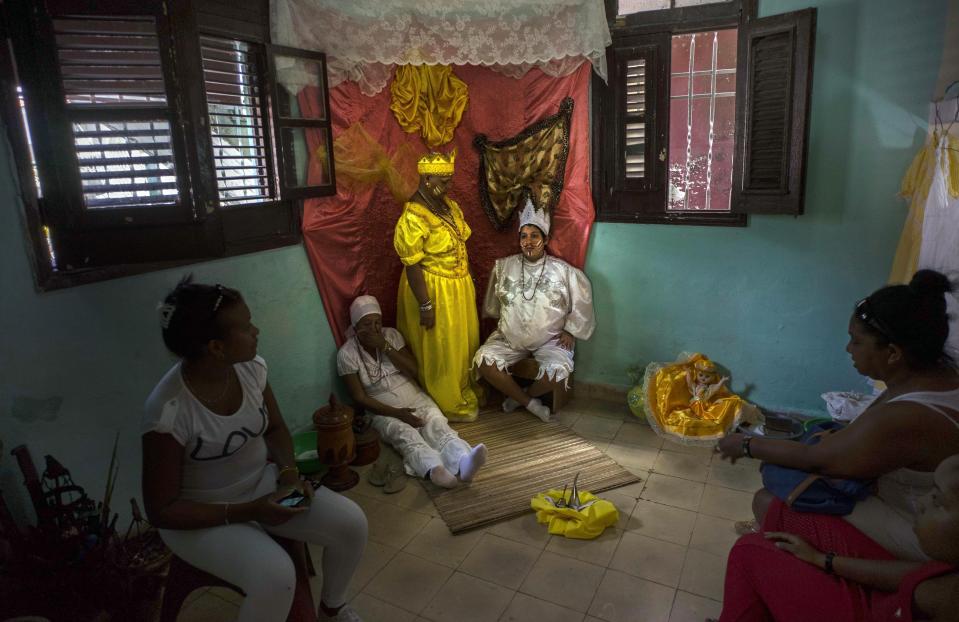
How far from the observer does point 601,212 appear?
4.39 meters

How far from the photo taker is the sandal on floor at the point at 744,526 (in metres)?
2.89

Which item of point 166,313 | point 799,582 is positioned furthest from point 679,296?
point 166,313

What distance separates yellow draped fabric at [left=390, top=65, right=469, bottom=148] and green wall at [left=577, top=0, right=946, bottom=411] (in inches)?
54.7

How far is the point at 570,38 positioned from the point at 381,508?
3166 millimetres

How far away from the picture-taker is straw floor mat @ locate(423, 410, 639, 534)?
10.5 feet

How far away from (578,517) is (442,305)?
177cm

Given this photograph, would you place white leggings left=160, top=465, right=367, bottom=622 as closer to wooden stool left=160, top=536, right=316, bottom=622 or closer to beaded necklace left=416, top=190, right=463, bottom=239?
wooden stool left=160, top=536, right=316, bottom=622

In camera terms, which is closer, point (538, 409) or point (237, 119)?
point (237, 119)

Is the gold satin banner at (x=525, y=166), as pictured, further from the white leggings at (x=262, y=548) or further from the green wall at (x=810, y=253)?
the white leggings at (x=262, y=548)

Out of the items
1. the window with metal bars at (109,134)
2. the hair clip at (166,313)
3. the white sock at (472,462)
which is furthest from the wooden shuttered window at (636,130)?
the hair clip at (166,313)

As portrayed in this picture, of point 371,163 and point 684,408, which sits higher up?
point 371,163

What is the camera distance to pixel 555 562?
2768 millimetres

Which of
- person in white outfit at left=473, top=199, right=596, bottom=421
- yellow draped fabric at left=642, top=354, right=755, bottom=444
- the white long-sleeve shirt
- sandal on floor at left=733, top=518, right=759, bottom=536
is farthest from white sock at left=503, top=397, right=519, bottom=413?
sandal on floor at left=733, top=518, right=759, bottom=536

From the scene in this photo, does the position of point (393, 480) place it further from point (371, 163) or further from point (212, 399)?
point (371, 163)
